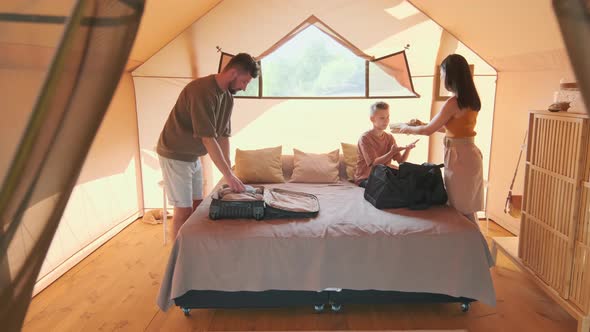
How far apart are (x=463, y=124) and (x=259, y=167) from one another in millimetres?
1639

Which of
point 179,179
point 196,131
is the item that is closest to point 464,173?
point 196,131

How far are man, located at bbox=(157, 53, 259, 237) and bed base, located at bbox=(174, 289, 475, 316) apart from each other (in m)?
0.62

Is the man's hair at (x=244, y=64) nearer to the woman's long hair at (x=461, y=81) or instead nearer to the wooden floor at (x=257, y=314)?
the woman's long hair at (x=461, y=81)

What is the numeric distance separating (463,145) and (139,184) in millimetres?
3011

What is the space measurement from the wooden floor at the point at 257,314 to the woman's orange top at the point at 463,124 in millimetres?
1024

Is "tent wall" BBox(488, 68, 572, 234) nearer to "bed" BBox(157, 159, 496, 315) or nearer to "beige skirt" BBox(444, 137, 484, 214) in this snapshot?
"beige skirt" BBox(444, 137, 484, 214)

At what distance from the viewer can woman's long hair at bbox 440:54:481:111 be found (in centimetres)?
230

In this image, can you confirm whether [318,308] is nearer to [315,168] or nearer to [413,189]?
[413,189]

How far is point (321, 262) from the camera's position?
2.13 m

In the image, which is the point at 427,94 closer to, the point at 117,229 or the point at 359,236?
the point at 359,236

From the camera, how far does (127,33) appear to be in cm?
66

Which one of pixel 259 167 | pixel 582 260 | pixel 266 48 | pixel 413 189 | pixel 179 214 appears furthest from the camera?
pixel 266 48

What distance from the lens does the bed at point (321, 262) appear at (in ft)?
6.98

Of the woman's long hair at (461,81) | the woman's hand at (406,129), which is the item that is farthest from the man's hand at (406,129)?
the woman's long hair at (461,81)
